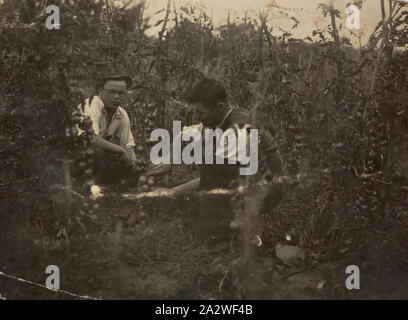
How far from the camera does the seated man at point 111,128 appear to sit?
12.1ft

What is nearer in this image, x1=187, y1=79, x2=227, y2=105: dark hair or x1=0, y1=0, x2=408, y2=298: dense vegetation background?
x1=0, y1=0, x2=408, y2=298: dense vegetation background

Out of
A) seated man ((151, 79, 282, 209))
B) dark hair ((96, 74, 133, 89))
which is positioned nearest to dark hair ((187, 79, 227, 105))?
seated man ((151, 79, 282, 209))

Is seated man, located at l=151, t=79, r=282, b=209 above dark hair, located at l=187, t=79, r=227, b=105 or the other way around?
the other way around

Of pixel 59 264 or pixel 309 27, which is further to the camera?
pixel 309 27

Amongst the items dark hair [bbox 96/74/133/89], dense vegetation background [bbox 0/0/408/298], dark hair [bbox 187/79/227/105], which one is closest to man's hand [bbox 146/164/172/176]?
dense vegetation background [bbox 0/0/408/298]

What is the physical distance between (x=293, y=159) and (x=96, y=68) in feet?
5.43

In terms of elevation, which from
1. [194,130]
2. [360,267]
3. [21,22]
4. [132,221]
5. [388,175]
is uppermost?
[21,22]

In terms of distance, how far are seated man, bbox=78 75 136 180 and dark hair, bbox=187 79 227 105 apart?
51cm

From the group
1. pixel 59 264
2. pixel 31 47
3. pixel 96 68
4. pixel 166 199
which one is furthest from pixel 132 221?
pixel 31 47

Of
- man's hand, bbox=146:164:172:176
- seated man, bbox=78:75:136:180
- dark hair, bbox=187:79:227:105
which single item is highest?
dark hair, bbox=187:79:227:105

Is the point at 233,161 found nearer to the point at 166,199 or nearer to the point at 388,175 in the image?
the point at 166,199

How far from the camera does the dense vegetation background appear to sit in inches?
143

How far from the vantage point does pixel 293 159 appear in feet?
12.4

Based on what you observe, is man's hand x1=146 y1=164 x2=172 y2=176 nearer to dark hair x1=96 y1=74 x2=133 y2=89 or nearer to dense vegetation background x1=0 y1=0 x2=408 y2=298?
dense vegetation background x1=0 y1=0 x2=408 y2=298
